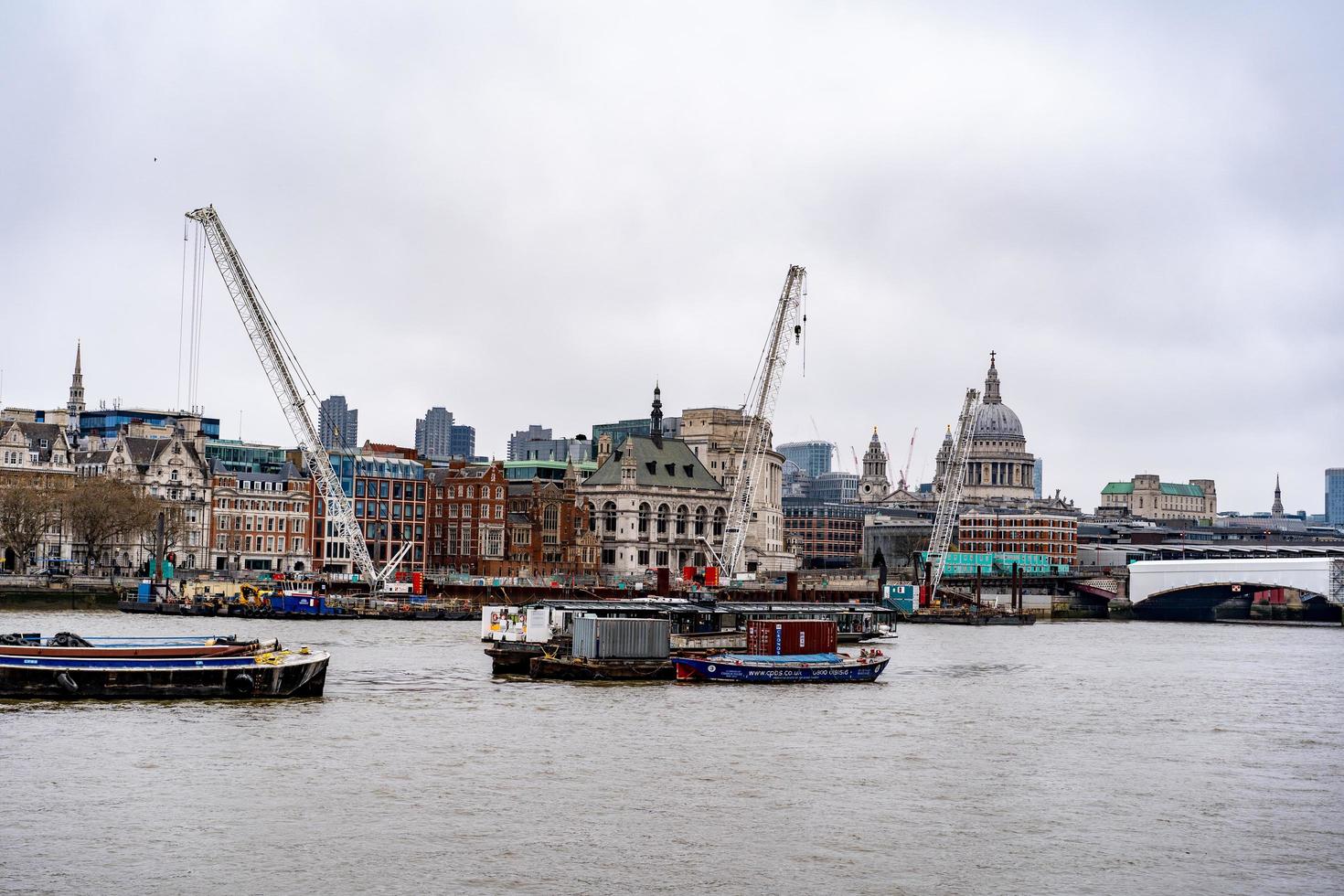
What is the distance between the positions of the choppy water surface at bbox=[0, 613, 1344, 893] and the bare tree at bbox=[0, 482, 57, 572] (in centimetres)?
8334

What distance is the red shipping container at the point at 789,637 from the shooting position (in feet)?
296

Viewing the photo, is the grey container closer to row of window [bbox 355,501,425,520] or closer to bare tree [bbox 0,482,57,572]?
bare tree [bbox 0,482,57,572]

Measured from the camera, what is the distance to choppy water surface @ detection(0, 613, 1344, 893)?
41469mm

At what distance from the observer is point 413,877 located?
4022cm

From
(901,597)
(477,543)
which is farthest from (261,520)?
(901,597)

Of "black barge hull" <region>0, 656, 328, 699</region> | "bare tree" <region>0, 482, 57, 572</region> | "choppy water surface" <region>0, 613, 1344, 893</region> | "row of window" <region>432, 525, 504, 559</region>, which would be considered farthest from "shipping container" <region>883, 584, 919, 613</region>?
"black barge hull" <region>0, 656, 328, 699</region>

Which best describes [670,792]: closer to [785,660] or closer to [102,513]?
[785,660]

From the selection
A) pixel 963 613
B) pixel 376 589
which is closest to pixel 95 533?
pixel 376 589

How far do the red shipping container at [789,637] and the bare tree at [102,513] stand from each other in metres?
83.0

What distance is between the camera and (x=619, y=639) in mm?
85500

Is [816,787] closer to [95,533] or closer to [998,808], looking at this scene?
[998,808]

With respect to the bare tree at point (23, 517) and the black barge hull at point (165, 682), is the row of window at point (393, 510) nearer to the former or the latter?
the bare tree at point (23, 517)

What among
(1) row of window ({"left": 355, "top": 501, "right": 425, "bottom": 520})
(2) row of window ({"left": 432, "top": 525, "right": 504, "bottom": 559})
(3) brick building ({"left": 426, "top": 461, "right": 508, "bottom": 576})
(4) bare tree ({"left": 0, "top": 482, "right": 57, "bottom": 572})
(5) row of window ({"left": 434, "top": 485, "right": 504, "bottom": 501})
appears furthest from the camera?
(5) row of window ({"left": 434, "top": 485, "right": 504, "bottom": 501})

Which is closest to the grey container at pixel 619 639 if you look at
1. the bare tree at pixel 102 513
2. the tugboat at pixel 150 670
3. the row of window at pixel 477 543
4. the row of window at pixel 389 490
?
the tugboat at pixel 150 670
